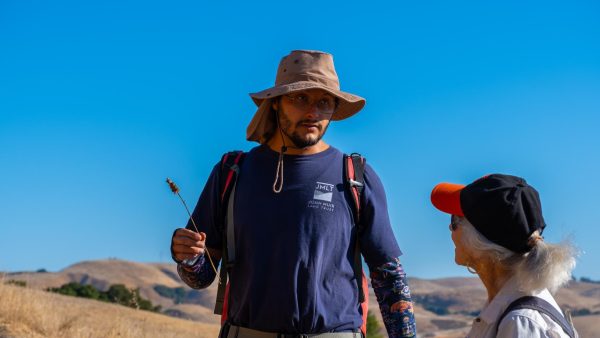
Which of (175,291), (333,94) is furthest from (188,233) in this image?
(175,291)

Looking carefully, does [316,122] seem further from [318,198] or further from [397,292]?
[397,292]

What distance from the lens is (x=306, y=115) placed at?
493 centimetres

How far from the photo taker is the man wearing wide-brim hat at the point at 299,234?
4.57 m

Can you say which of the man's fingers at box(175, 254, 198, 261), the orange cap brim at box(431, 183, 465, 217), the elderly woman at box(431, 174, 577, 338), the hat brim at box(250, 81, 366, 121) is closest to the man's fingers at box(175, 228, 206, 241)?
the man's fingers at box(175, 254, 198, 261)

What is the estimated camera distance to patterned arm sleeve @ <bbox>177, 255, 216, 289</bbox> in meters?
4.83

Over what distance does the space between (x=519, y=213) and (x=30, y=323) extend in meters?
10.4

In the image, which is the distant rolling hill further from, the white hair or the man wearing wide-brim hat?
the white hair

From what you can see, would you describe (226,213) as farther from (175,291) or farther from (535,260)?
(175,291)

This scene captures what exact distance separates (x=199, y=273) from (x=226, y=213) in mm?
350

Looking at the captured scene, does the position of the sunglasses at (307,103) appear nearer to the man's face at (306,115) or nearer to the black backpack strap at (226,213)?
the man's face at (306,115)

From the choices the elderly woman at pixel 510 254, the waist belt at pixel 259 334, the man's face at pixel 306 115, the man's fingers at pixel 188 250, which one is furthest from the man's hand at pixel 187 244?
the elderly woman at pixel 510 254

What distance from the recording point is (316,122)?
194 inches

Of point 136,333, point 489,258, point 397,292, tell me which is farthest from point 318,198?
point 136,333

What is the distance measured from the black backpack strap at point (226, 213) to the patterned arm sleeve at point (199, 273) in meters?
0.08
